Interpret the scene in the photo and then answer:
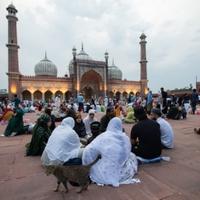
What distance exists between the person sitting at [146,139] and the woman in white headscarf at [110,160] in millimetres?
516

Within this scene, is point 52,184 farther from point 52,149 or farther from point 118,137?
point 118,137

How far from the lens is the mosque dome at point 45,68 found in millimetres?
34781

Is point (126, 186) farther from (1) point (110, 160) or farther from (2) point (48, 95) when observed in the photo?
(2) point (48, 95)

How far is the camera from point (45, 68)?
34906 millimetres

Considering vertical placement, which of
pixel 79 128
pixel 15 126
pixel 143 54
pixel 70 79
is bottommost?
pixel 15 126

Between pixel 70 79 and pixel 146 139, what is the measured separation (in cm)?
3079

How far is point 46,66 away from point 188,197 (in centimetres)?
3474

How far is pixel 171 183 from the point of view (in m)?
2.58

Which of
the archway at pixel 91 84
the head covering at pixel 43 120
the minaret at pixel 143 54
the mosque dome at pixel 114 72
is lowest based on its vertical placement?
the head covering at pixel 43 120

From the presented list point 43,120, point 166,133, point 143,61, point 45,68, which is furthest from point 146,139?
point 143,61

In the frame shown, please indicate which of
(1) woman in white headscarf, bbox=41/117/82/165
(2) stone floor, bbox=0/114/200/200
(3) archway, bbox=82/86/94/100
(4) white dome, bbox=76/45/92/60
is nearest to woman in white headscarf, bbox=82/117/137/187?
(2) stone floor, bbox=0/114/200/200

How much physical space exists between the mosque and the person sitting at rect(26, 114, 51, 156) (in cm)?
2580

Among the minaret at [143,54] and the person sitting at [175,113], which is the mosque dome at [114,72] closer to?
the minaret at [143,54]

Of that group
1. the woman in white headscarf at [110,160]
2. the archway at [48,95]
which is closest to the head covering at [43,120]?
the woman in white headscarf at [110,160]
